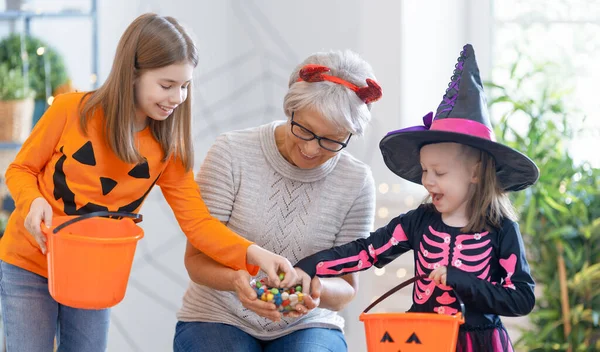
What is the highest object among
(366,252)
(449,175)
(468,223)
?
(449,175)

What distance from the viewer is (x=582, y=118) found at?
279 cm

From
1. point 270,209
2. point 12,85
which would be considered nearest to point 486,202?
point 270,209

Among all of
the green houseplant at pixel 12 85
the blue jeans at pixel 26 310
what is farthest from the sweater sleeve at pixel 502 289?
the green houseplant at pixel 12 85

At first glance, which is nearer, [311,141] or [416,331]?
[416,331]

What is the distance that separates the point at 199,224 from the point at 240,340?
0.31 meters

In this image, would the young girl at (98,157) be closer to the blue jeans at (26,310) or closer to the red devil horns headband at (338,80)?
the blue jeans at (26,310)

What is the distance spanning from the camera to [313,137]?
5.92 feet

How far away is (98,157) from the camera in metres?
1.73

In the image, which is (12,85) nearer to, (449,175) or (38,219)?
(38,219)

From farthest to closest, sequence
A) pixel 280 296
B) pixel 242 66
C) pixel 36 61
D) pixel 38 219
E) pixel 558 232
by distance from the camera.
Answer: pixel 242 66 → pixel 36 61 → pixel 558 232 → pixel 280 296 → pixel 38 219

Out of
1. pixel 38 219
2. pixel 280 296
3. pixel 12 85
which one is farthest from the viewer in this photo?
pixel 12 85

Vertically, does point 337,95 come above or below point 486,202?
above

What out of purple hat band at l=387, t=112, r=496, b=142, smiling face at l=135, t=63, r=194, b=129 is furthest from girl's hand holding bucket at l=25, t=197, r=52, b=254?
purple hat band at l=387, t=112, r=496, b=142

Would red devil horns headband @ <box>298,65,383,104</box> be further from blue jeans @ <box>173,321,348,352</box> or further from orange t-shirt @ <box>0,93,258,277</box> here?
blue jeans @ <box>173,321,348,352</box>
